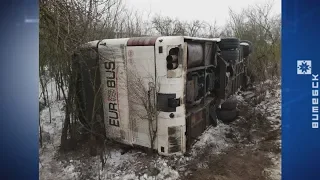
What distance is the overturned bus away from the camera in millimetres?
3775

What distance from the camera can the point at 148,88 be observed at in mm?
3906

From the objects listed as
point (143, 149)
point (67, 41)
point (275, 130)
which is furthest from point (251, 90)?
point (67, 41)

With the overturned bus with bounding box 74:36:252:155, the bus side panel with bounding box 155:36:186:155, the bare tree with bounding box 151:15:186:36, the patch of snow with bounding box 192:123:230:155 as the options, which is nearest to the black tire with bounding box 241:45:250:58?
the patch of snow with bounding box 192:123:230:155

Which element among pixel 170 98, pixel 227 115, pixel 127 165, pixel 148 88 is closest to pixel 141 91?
pixel 148 88

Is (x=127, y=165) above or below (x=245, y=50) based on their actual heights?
below

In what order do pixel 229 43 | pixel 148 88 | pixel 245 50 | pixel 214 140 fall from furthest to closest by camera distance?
1. pixel 245 50
2. pixel 229 43
3. pixel 214 140
4. pixel 148 88

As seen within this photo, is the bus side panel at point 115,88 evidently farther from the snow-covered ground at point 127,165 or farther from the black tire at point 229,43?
the black tire at point 229,43

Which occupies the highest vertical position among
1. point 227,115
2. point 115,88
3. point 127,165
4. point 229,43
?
point 229,43

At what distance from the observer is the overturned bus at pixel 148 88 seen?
149 inches

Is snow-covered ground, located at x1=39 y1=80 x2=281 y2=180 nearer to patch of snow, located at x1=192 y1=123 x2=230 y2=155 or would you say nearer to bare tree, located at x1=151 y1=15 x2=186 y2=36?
patch of snow, located at x1=192 y1=123 x2=230 y2=155

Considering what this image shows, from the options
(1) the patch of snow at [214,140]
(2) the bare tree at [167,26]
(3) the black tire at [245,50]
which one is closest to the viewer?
(1) the patch of snow at [214,140]

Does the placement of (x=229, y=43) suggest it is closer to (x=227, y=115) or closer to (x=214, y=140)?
(x=227, y=115)

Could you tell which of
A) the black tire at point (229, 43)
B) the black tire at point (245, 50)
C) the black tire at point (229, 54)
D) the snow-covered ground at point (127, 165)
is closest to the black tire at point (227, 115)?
the snow-covered ground at point (127, 165)

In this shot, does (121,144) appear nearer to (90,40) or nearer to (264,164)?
(90,40)
